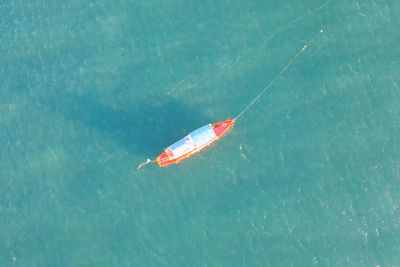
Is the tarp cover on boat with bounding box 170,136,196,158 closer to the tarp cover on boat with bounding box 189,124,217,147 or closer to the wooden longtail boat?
the wooden longtail boat

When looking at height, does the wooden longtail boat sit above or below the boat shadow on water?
below

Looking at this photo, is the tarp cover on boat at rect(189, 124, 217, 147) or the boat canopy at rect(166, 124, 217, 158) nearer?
the boat canopy at rect(166, 124, 217, 158)

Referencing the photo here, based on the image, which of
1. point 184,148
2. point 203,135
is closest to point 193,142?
point 184,148

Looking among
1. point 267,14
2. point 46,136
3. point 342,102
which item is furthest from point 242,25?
point 46,136

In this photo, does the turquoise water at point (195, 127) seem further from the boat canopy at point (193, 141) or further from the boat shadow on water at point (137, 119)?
the boat canopy at point (193, 141)

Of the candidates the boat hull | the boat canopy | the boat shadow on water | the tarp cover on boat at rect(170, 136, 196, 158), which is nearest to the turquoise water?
the boat shadow on water

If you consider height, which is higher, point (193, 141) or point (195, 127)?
point (195, 127)

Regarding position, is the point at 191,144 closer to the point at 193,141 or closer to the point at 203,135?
the point at 193,141
